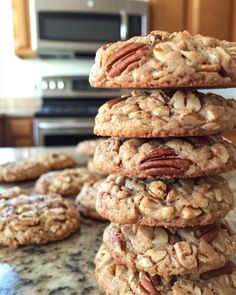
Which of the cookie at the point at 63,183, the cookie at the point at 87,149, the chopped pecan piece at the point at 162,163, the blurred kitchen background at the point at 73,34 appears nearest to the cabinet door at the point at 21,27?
the blurred kitchen background at the point at 73,34

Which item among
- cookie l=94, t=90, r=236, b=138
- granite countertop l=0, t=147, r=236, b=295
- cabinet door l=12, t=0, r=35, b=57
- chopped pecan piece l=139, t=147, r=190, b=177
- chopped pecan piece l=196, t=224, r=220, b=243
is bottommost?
granite countertop l=0, t=147, r=236, b=295

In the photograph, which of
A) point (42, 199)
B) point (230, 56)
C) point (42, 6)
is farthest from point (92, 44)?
point (230, 56)

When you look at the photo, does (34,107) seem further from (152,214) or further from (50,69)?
(152,214)

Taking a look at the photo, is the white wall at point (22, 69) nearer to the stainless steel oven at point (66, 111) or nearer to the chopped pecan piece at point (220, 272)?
the stainless steel oven at point (66, 111)

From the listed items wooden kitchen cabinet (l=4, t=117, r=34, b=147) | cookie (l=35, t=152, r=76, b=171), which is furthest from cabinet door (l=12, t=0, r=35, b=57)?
cookie (l=35, t=152, r=76, b=171)

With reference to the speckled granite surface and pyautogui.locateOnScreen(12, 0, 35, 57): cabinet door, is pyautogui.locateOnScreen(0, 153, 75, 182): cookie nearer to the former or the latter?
the speckled granite surface
